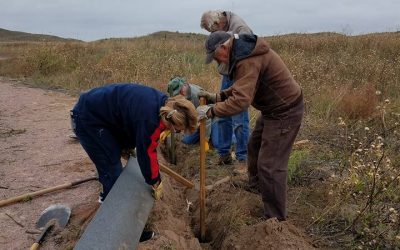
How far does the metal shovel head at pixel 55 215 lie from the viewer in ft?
12.8

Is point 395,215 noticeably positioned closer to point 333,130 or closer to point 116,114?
point 116,114

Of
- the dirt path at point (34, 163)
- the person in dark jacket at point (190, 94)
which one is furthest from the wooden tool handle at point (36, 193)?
the person in dark jacket at point (190, 94)

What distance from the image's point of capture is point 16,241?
12.1ft

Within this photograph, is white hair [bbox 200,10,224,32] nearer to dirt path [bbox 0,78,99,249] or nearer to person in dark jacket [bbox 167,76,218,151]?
person in dark jacket [bbox 167,76,218,151]

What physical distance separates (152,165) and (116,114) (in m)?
0.53

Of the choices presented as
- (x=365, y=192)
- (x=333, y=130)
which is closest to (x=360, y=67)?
(x=333, y=130)

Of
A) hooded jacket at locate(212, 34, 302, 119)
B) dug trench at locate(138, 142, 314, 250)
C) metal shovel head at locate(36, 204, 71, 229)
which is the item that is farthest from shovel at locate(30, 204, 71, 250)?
hooded jacket at locate(212, 34, 302, 119)

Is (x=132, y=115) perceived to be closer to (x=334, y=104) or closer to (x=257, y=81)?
(x=257, y=81)

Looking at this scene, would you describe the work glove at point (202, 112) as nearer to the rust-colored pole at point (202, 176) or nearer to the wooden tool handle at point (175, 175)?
the rust-colored pole at point (202, 176)

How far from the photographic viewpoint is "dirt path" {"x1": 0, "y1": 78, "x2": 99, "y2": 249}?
412 cm

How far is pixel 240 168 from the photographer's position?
5426 mm

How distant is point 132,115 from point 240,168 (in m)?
2.42

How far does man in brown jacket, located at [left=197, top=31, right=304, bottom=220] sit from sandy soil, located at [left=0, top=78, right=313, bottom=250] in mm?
387

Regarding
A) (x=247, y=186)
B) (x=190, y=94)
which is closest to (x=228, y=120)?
(x=190, y=94)
